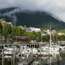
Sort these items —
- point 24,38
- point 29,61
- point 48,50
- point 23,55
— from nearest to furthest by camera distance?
point 29,61 < point 23,55 < point 48,50 < point 24,38

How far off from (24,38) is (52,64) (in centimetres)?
2973

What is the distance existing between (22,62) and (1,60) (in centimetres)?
207

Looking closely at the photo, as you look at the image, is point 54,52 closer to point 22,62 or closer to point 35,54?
point 35,54

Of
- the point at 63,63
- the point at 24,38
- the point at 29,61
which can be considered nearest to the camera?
the point at 29,61

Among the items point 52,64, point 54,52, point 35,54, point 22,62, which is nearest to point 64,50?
point 54,52

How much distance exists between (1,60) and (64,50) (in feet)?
83.5

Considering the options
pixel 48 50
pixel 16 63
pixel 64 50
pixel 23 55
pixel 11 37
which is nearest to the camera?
pixel 16 63

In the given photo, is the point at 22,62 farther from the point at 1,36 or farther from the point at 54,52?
the point at 1,36

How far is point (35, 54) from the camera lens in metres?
42.0

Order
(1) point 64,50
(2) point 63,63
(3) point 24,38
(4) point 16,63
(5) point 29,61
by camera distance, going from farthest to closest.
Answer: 1. (3) point 24,38
2. (1) point 64,50
3. (2) point 63,63
4. (5) point 29,61
5. (4) point 16,63

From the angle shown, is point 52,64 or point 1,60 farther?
point 52,64

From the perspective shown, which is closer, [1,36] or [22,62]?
[22,62]

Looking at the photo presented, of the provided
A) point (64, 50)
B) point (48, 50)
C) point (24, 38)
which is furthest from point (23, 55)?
point (24, 38)

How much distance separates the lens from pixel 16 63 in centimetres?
3209
